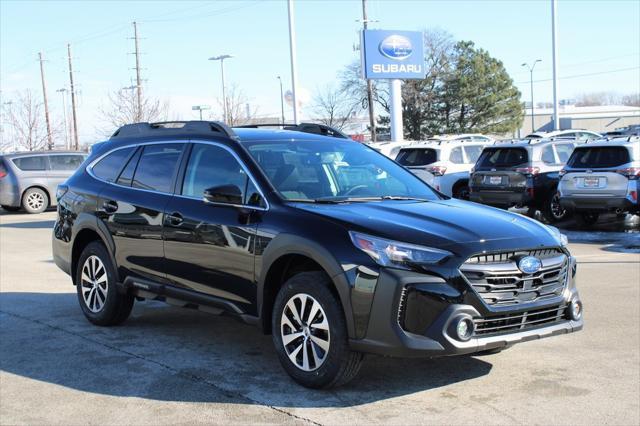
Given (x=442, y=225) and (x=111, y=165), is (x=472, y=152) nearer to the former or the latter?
(x=111, y=165)

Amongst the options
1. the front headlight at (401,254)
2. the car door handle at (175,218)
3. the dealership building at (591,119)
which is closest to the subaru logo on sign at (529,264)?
the front headlight at (401,254)

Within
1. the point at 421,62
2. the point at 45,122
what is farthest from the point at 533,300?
the point at 45,122

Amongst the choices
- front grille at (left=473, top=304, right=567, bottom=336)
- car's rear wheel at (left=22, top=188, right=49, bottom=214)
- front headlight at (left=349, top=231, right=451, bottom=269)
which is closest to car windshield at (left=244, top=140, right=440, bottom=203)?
front headlight at (left=349, top=231, right=451, bottom=269)

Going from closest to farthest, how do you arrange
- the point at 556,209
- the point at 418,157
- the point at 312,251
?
the point at 312,251
the point at 556,209
the point at 418,157

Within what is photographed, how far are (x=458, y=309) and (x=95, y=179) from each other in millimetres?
4062

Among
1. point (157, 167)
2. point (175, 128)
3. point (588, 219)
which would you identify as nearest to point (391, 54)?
point (588, 219)

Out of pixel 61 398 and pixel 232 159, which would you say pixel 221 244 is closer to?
pixel 232 159

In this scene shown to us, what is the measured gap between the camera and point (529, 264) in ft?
15.2

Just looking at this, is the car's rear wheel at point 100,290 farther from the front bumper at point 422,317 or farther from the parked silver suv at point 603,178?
the parked silver suv at point 603,178

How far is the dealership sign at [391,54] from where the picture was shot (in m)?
32.6

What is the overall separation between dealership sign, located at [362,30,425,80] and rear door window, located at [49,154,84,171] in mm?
14779

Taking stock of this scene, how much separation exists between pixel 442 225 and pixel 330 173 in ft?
4.16

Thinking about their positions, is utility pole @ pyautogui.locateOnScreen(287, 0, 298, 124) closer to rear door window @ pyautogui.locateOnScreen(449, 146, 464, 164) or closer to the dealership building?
rear door window @ pyautogui.locateOnScreen(449, 146, 464, 164)

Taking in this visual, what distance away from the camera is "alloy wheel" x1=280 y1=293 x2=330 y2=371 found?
4664mm
